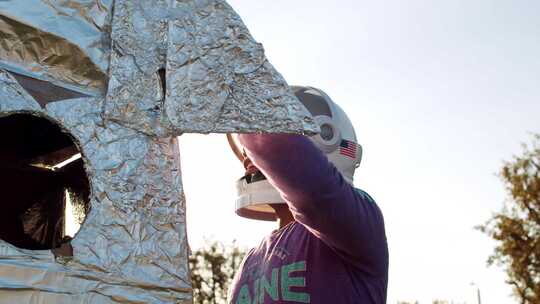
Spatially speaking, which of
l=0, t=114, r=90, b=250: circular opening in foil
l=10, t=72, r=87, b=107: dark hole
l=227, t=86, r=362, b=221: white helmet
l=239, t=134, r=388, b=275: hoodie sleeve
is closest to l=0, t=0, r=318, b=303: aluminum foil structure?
l=10, t=72, r=87, b=107: dark hole

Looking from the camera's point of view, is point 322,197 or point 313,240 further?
point 313,240

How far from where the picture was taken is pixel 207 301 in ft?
92.6

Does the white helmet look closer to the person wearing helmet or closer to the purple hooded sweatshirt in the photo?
the person wearing helmet

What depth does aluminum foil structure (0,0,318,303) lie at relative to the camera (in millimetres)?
1760

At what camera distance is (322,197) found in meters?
2.09

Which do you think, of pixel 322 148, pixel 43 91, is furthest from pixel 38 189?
pixel 43 91

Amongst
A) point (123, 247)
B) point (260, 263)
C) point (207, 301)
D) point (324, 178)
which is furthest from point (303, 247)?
point (207, 301)

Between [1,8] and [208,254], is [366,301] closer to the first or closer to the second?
[1,8]

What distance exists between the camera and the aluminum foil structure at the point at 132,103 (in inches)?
69.3

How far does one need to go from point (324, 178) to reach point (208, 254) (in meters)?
28.6

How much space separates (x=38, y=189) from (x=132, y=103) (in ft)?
4.82

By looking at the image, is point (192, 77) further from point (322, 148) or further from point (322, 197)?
point (322, 148)

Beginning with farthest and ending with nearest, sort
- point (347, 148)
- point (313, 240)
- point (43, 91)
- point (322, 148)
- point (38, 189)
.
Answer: point (38, 189), point (347, 148), point (322, 148), point (313, 240), point (43, 91)

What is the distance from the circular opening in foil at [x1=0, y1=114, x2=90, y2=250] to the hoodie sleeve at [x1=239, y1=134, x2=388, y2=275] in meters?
1.11
